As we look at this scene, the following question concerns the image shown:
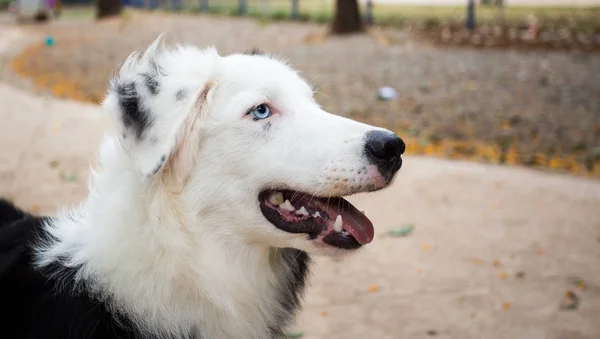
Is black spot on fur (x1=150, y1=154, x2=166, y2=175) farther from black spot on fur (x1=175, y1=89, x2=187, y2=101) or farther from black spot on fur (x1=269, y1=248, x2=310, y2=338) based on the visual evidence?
black spot on fur (x1=269, y1=248, x2=310, y2=338)

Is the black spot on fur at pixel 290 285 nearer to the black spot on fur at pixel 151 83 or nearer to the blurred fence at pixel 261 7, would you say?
the black spot on fur at pixel 151 83

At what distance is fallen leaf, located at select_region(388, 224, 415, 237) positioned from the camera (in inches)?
215

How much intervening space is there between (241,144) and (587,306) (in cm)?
284

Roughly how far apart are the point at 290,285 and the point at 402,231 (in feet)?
9.52

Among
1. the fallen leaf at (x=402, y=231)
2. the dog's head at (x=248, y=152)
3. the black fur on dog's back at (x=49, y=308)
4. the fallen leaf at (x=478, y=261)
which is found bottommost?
the fallen leaf at (x=402, y=231)

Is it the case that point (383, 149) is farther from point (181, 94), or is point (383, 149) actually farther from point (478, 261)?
point (478, 261)

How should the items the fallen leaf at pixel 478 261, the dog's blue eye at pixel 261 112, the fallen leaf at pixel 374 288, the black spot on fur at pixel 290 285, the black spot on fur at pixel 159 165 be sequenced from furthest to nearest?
the fallen leaf at pixel 478 261, the fallen leaf at pixel 374 288, the black spot on fur at pixel 290 285, the dog's blue eye at pixel 261 112, the black spot on fur at pixel 159 165

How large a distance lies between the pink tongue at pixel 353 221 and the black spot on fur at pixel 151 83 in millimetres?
764

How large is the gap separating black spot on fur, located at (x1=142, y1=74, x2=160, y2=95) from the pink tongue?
0.76m

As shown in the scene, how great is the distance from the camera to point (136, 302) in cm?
242

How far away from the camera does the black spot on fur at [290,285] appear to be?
2.71m

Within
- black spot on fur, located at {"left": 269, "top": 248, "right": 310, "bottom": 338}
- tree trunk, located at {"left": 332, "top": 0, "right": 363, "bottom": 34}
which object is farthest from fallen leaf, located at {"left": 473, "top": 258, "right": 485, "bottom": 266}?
tree trunk, located at {"left": 332, "top": 0, "right": 363, "bottom": 34}

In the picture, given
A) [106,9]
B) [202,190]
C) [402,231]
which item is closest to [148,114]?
[202,190]

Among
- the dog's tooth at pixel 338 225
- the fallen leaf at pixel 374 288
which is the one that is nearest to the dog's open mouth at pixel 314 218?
the dog's tooth at pixel 338 225
